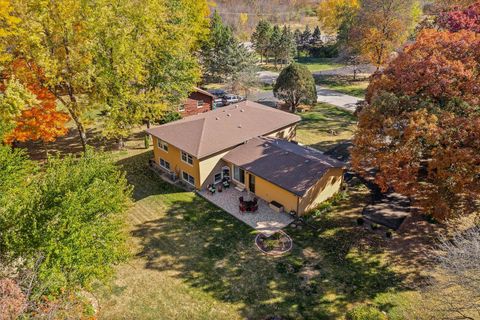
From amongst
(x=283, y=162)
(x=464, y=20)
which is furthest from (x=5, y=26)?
(x=464, y=20)

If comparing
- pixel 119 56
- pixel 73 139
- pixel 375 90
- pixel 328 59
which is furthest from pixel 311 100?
pixel 328 59

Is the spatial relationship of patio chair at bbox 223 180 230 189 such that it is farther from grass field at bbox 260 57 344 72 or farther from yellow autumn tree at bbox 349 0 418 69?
grass field at bbox 260 57 344 72

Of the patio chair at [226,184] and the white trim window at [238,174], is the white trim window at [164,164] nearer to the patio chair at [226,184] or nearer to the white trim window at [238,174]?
the patio chair at [226,184]

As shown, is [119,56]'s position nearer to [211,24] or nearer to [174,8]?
[174,8]

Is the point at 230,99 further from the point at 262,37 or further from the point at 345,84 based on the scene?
the point at 262,37

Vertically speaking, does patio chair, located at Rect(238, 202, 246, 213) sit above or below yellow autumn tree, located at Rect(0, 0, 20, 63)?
below

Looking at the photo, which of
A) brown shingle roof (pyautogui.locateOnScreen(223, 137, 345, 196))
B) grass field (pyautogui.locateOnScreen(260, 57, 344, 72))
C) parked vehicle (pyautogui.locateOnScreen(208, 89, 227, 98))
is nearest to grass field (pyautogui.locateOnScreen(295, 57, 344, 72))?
grass field (pyautogui.locateOnScreen(260, 57, 344, 72))
